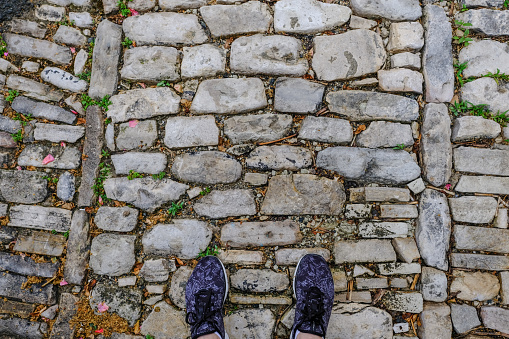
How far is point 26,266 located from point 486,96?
12.4 feet

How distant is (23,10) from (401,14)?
3035mm

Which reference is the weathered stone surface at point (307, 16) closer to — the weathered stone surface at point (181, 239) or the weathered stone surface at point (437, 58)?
the weathered stone surface at point (437, 58)

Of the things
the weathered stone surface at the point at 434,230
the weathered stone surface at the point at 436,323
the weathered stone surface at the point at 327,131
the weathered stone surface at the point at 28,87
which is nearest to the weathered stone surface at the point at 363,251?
the weathered stone surface at the point at 434,230

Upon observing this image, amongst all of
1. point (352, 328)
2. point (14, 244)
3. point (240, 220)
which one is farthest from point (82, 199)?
point (352, 328)

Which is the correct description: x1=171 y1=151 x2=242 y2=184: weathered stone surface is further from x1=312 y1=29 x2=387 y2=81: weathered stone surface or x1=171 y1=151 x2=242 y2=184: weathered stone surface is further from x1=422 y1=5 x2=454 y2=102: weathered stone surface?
x1=422 y1=5 x2=454 y2=102: weathered stone surface

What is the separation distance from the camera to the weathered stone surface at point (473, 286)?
213 centimetres

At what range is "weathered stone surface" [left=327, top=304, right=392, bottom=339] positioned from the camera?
209 cm

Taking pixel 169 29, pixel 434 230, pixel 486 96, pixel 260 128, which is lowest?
pixel 434 230

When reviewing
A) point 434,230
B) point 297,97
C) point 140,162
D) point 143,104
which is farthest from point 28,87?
point 434,230

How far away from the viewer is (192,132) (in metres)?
2.20

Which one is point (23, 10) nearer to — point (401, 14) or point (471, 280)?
point (401, 14)

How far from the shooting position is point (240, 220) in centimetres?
217

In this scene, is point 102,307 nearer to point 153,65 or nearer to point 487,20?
point 153,65

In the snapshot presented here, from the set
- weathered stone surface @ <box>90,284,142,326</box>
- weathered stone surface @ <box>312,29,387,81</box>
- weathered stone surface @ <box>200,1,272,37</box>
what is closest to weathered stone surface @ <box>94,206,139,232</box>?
weathered stone surface @ <box>90,284,142,326</box>
